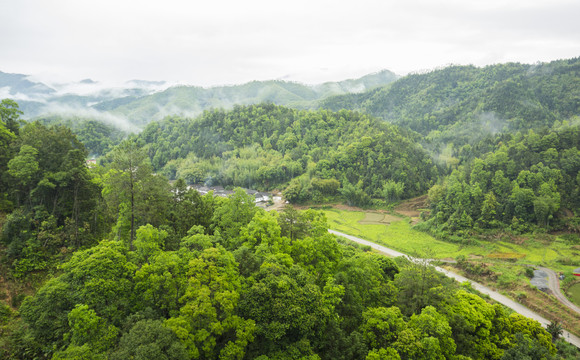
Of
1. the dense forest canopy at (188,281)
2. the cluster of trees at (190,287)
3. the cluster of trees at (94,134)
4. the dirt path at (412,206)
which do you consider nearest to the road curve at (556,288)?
the dense forest canopy at (188,281)

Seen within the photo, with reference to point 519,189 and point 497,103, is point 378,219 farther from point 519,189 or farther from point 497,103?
point 497,103

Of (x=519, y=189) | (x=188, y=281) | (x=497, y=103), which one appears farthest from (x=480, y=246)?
(x=497, y=103)

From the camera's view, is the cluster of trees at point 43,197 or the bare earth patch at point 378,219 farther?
the bare earth patch at point 378,219

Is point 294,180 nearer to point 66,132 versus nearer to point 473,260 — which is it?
point 473,260

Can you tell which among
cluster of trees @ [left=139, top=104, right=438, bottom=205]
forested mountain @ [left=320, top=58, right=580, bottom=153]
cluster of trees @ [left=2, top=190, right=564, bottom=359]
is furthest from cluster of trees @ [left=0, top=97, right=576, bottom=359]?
forested mountain @ [left=320, top=58, right=580, bottom=153]

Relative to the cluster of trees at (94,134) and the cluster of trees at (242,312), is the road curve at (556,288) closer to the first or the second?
the cluster of trees at (242,312)

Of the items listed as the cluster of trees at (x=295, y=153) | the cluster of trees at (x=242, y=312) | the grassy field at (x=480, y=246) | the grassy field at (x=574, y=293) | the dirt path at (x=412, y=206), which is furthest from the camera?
the cluster of trees at (x=295, y=153)
